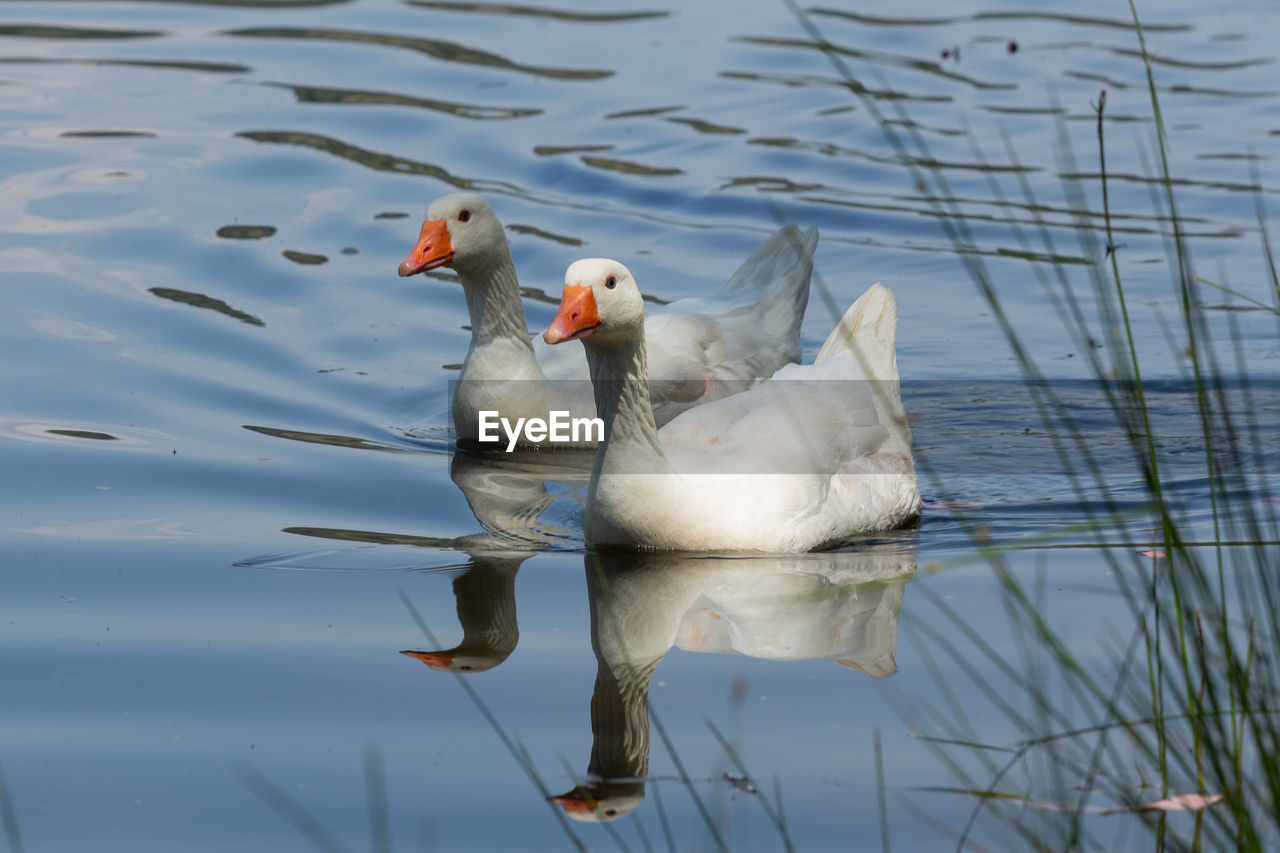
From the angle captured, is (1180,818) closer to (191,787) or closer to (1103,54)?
(191,787)

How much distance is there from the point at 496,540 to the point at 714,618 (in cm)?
140

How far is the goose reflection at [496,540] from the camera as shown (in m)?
5.53

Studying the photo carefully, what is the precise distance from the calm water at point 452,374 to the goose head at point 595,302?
0.97m

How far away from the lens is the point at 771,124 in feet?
50.4

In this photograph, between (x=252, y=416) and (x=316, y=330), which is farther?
(x=316, y=330)

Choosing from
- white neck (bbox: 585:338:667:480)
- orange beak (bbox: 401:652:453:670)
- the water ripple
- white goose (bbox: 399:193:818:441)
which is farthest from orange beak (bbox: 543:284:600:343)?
the water ripple

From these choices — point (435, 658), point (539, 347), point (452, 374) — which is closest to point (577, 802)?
point (435, 658)

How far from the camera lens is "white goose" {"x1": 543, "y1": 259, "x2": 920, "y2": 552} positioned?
6.55 meters

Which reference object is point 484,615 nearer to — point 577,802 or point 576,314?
point 576,314

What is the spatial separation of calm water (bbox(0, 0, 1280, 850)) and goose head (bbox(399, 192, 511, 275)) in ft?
3.20

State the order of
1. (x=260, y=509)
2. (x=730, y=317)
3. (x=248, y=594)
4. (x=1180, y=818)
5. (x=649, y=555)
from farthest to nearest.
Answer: (x=730, y=317) → (x=260, y=509) → (x=649, y=555) → (x=248, y=594) → (x=1180, y=818)

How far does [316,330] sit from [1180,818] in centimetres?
745

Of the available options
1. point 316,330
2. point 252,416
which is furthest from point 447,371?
point 252,416

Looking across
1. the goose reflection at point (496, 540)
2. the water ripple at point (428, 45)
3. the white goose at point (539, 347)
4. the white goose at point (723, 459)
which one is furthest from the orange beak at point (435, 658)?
the water ripple at point (428, 45)
